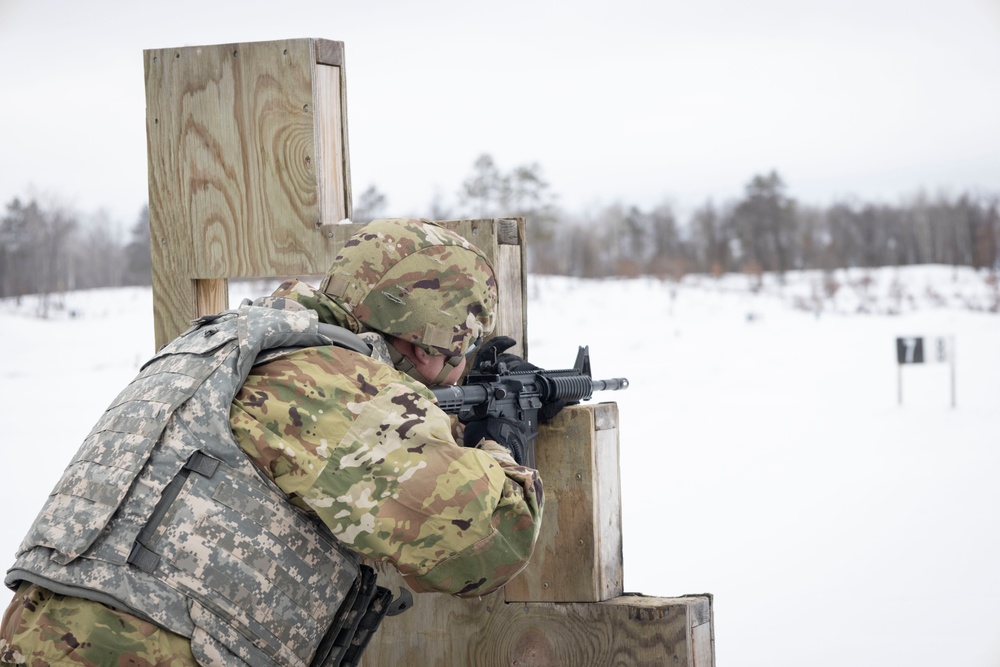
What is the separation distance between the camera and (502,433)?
102 inches

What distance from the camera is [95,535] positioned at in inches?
73.9

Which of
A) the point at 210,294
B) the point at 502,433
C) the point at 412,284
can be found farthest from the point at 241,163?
the point at 502,433

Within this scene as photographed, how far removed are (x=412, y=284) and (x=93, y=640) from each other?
3.20ft

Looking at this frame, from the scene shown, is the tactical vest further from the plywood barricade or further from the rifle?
the plywood barricade

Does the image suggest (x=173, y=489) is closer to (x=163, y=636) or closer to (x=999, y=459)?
(x=163, y=636)

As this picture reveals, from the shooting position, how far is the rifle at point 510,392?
2559 mm

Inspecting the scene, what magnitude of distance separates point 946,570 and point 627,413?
5.95 m

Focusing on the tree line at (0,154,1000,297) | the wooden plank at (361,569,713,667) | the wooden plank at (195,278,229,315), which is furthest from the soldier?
the tree line at (0,154,1000,297)

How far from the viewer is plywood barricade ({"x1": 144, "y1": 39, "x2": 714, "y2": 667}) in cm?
276

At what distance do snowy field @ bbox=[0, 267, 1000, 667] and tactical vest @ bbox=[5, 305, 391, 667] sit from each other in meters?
3.16

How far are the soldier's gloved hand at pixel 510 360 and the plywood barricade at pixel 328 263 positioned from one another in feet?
0.10

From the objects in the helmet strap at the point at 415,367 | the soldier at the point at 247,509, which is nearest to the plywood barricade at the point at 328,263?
the helmet strap at the point at 415,367

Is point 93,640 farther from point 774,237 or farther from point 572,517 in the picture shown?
point 774,237

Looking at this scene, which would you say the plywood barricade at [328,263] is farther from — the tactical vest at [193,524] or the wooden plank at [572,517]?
the tactical vest at [193,524]
